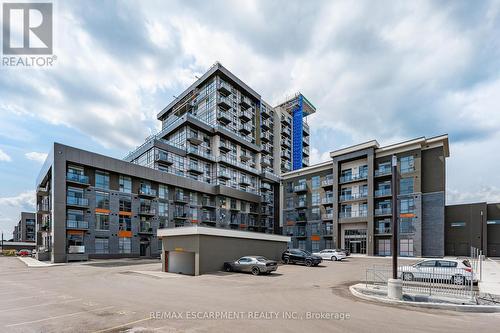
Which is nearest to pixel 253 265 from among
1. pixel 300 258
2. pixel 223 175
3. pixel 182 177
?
pixel 300 258

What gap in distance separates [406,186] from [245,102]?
45.4 metres

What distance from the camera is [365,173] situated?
5334 cm

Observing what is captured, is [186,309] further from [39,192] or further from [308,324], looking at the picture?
[39,192]

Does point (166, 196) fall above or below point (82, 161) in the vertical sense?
below

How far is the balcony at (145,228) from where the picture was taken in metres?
48.2

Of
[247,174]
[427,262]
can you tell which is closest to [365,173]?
[247,174]

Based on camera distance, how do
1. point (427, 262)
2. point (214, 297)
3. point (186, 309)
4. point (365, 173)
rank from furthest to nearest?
point (365, 173), point (427, 262), point (214, 297), point (186, 309)

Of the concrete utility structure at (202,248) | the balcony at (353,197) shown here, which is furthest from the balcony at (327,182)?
the concrete utility structure at (202,248)

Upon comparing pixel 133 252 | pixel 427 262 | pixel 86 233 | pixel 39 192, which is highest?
pixel 39 192

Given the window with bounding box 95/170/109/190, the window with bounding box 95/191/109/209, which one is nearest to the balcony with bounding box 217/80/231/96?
the window with bounding box 95/170/109/190

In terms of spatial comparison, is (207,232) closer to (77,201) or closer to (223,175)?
(77,201)

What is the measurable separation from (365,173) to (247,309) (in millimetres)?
47571

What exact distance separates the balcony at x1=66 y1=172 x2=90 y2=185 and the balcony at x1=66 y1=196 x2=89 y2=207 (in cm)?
231

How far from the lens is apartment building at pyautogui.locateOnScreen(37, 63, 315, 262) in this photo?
4106 centimetres
